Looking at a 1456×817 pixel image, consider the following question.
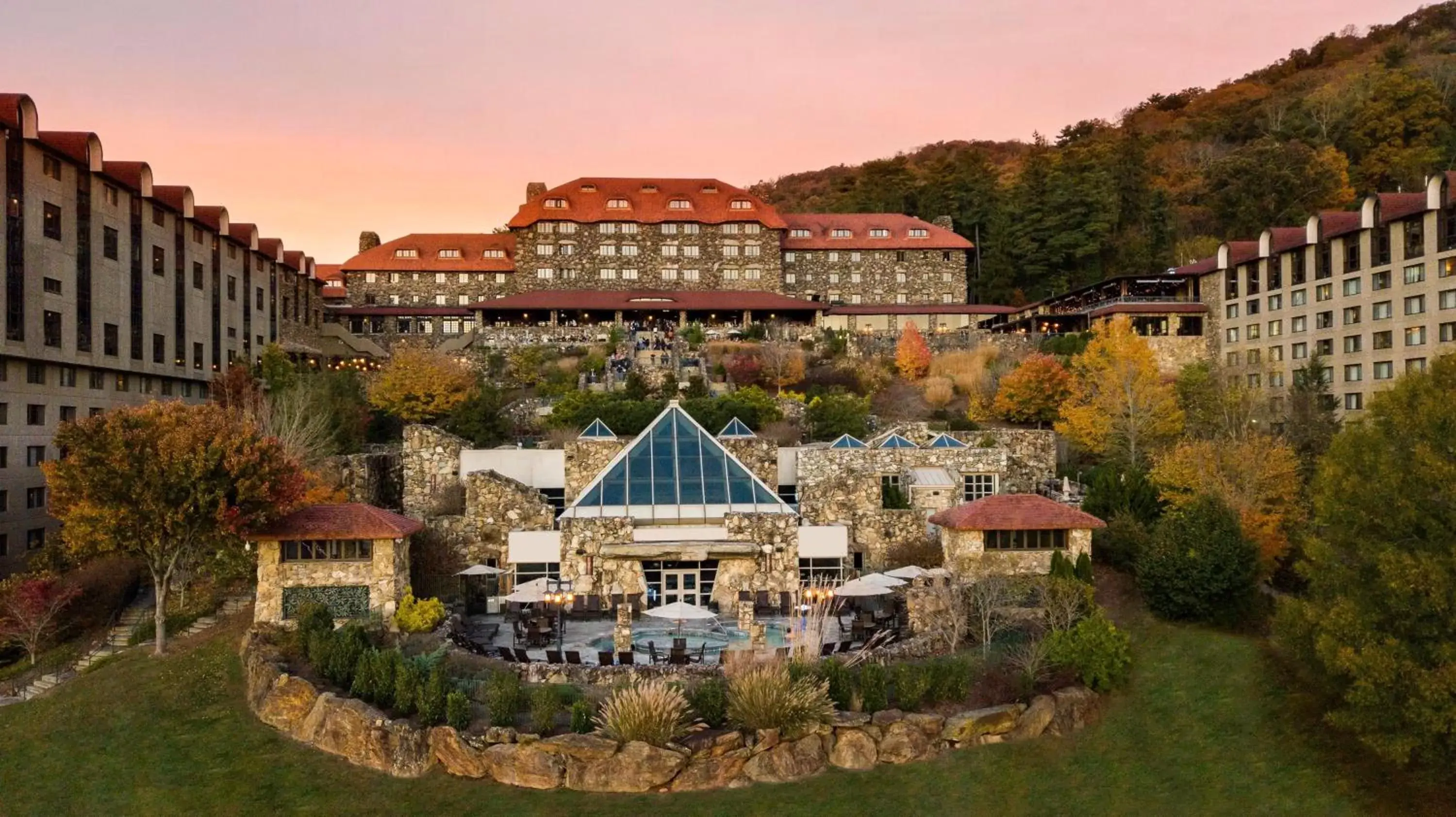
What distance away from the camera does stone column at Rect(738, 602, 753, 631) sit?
21766 millimetres

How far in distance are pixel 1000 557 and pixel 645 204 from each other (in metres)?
49.3

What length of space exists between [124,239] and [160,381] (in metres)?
7.08

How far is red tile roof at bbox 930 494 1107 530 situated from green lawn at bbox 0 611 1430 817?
14.9 feet

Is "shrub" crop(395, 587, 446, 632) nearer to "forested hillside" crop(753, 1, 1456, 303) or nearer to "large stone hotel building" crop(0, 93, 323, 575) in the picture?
"large stone hotel building" crop(0, 93, 323, 575)

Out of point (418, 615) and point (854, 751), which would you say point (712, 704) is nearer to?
point (854, 751)

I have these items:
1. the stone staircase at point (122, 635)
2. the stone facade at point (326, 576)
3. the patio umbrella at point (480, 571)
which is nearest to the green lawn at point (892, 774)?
the stone staircase at point (122, 635)

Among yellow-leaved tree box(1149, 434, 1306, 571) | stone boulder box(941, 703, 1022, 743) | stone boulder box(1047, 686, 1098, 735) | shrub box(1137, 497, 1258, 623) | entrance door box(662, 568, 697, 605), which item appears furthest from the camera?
entrance door box(662, 568, 697, 605)

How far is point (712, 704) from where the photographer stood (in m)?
17.0

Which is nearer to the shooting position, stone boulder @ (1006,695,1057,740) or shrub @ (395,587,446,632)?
stone boulder @ (1006,695,1057,740)

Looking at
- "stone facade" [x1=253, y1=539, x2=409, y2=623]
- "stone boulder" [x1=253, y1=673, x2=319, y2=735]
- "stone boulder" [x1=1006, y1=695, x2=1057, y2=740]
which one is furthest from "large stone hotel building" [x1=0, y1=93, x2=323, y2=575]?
"stone boulder" [x1=1006, y1=695, x2=1057, y2=740]

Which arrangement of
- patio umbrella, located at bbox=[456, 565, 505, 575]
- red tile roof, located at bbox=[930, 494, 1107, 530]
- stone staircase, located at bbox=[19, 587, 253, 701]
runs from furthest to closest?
1. patio umbrella, located at bbox=[456, 565, 505, 575]
2. red tile roof, located at bbox=[930, 494, 1107, 530]
3. stone staircase, located at bbox=[19, 587, 253, 701]

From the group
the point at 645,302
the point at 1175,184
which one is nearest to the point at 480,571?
the point at 645,302

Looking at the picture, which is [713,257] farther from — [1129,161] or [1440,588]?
[1440,588]

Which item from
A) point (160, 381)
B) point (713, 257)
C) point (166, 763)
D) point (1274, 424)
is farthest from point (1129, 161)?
point (166, 763)
